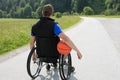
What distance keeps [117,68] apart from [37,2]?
150385 millimetres

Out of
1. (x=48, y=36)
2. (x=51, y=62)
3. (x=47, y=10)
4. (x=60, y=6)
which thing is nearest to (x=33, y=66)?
(x=51, y=62)

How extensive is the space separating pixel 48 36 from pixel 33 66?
0.83 meters

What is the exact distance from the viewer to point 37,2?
15700 centimetres

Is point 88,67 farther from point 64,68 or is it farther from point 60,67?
point 60,67

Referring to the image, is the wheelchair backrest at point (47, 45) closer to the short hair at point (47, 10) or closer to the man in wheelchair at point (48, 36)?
the man in wheelchair at point (48, 36)

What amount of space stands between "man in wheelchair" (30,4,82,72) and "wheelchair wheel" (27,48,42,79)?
0.20 m

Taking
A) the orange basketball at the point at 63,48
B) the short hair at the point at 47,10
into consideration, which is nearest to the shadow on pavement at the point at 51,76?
the orange basketball at the point at 63,48

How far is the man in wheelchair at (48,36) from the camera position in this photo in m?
6.65

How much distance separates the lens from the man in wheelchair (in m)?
6.65

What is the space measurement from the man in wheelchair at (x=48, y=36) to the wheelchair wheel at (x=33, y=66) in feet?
0.65

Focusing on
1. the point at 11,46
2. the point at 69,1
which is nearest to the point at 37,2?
the point at 69,1

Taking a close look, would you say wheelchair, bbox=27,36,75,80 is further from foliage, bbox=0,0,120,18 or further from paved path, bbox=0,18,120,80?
foliage, bbox=0,0,120,18

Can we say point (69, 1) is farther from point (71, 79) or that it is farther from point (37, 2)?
point (71, 79)

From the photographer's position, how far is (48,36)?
22.1 feet
